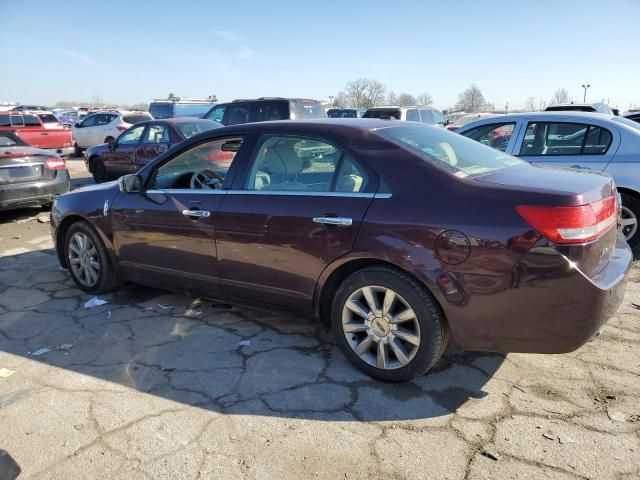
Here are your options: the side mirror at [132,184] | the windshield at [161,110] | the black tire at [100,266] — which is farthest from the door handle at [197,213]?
the windshield at [161,110]

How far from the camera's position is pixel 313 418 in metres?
2.73

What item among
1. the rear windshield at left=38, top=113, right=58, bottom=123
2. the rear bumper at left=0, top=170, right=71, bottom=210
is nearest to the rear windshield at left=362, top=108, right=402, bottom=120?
the rear bumper at left=0, top=170, right=71, bottom=210

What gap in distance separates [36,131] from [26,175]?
30.5 ft

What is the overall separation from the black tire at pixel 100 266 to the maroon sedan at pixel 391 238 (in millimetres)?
562

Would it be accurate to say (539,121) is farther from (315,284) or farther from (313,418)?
(313,418)

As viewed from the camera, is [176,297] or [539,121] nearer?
[176,297]

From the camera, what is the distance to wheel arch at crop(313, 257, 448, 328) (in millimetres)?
2814

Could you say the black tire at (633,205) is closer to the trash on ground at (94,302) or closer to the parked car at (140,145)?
the trash on ground at (94,302)

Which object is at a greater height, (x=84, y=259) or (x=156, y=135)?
(x=156, y=135)

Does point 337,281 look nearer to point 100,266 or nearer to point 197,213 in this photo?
point 197,213

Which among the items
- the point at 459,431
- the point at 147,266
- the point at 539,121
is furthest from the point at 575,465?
the point at 539,121

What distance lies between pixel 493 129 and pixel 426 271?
4.25 m

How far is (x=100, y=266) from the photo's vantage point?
4.57 m

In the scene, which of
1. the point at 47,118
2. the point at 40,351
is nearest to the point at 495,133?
the point at 40,351
